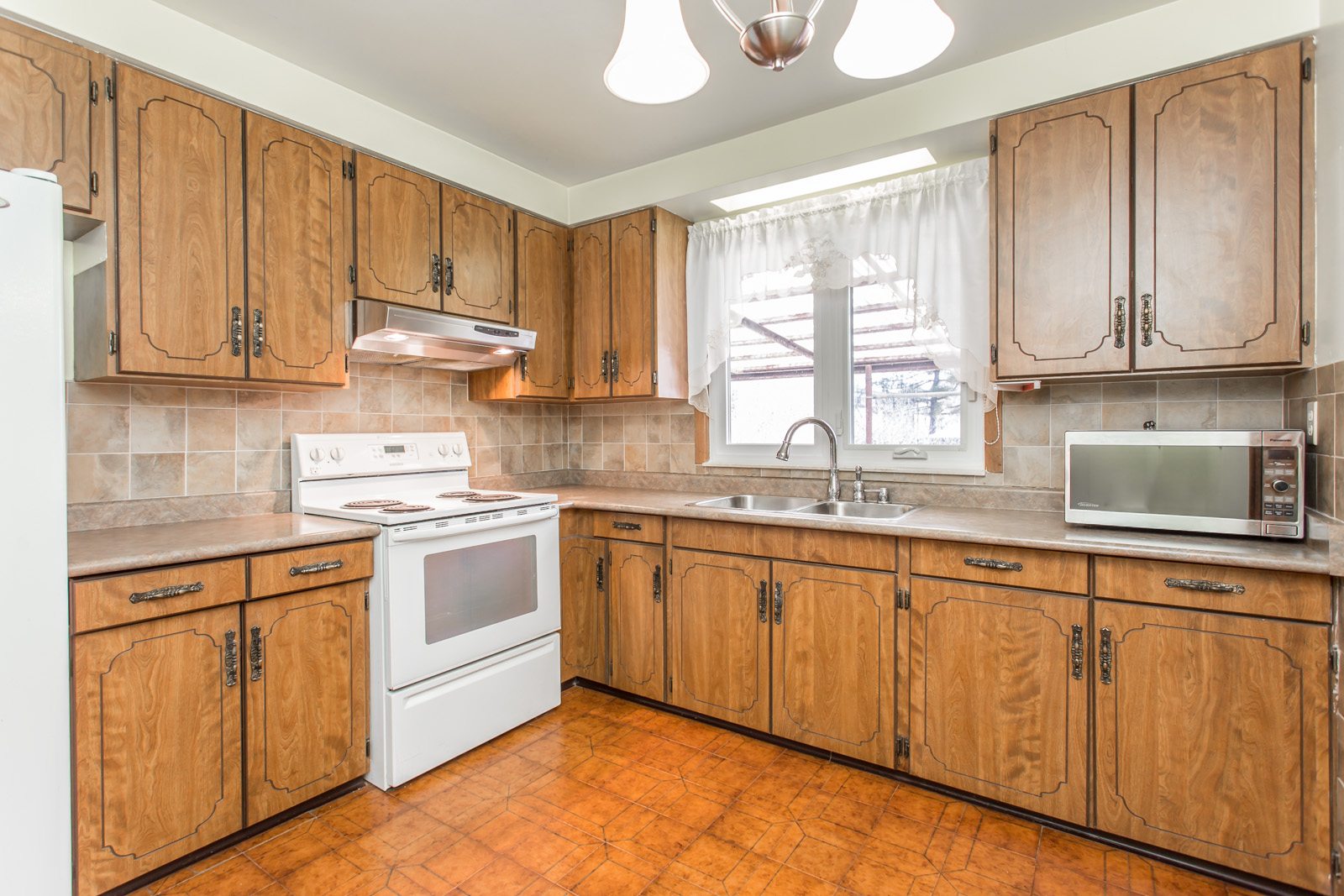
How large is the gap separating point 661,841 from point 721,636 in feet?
2.78

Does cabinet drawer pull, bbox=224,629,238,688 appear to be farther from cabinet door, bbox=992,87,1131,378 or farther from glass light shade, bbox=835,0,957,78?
cabinet door, bbox=992,87,1131,378

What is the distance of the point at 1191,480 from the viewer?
6.17 feet

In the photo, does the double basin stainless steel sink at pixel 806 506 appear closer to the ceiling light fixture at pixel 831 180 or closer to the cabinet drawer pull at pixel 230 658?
the ceiling light fixture at pixel 831 180

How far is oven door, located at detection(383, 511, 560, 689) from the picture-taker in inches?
87.9

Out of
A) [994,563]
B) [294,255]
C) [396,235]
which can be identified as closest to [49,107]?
[294,255]

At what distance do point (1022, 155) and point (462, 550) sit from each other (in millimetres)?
2464

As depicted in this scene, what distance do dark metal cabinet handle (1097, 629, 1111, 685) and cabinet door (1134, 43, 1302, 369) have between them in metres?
0.86

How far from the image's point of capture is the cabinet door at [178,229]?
1909 mm

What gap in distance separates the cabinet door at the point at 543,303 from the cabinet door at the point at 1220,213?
2.48 meters

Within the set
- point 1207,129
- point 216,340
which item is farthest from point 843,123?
point 216,340

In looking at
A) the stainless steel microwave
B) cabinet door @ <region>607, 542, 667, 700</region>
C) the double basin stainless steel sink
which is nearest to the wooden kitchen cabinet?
cabinet door @ <region>607, 542, 667, 700</region>

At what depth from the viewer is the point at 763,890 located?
1.72 meters

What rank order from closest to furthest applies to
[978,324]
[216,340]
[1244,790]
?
[1244,790] < [216,340] < [978,324]

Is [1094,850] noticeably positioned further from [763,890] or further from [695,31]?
[695,31]
